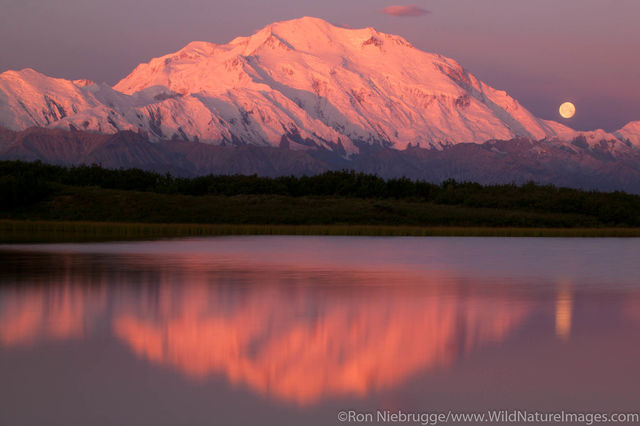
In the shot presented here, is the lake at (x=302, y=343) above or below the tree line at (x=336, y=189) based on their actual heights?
below

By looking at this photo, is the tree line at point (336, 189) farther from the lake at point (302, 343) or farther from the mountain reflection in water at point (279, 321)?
the mountain reflection in water at point (279, 321)

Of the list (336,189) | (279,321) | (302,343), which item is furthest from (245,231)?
(302,343)

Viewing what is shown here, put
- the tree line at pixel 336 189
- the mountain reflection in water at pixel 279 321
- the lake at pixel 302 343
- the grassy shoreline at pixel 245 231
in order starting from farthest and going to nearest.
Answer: the tree line at pixel 336 189 < the grassy shoreline at pixel 245 231 < the mountain reflection in water at pixel 279 321 < the lake at pixel 302 343

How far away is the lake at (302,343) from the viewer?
41.4 feet

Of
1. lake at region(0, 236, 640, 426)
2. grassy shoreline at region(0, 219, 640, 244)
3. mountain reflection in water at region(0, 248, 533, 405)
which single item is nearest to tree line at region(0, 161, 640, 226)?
grassy shoreline at region(0, 219, 640, 244)

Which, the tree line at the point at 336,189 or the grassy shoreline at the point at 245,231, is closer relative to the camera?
the grassy shoreline at the point at 245,231

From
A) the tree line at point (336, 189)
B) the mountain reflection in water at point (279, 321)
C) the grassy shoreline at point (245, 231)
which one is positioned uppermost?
the tree line at point (336, 189)

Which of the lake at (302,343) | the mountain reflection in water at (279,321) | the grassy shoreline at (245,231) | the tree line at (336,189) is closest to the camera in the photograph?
the lake at (302,343)

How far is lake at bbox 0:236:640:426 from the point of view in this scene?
497 inches

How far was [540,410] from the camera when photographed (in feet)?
40.1

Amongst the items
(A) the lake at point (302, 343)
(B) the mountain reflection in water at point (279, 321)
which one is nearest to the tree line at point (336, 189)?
(A) the lake at point (302, 343)

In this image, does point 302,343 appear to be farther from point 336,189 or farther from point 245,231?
point 336,189

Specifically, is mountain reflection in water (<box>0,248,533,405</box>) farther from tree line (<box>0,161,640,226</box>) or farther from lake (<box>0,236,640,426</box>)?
tree line (<box>0,161,640,226</box>)

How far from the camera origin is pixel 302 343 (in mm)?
17047
